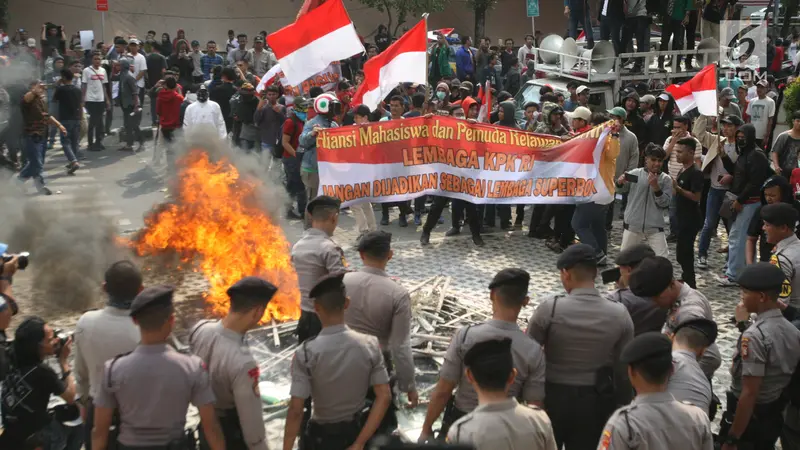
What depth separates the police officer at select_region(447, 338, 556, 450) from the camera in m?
3.85

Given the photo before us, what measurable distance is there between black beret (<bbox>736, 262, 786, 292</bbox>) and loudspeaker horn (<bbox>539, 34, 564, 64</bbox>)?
446 inches

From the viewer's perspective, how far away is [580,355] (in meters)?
5.16

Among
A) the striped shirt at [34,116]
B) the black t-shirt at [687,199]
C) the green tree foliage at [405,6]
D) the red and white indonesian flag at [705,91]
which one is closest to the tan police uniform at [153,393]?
the black t-shirt at [687,199]

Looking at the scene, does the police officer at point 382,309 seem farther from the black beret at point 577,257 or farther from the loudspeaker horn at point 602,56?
the loudspeaker horn at point 602,56

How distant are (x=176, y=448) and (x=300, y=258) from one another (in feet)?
7.58

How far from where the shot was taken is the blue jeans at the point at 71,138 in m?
16.2

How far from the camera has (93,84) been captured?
17.4 metres

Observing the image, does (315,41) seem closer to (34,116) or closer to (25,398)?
(34,116)

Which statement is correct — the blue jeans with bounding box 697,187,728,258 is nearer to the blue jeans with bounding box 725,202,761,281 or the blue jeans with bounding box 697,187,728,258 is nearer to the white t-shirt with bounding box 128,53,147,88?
the blue jeans with bounding box 725,202,761,281

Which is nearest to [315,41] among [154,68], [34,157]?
[34,157]

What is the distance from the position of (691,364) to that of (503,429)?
1.43 m

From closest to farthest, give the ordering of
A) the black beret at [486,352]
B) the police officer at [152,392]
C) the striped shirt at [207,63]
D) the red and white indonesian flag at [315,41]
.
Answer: the black beret at [486,352] < the police officer at [152,392] < the red and white indonesian flag at [315,41] < the striped shirt at [207,63]

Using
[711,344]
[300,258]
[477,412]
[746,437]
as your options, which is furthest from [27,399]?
[746,437]

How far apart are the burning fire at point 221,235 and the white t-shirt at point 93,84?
7968 mm
